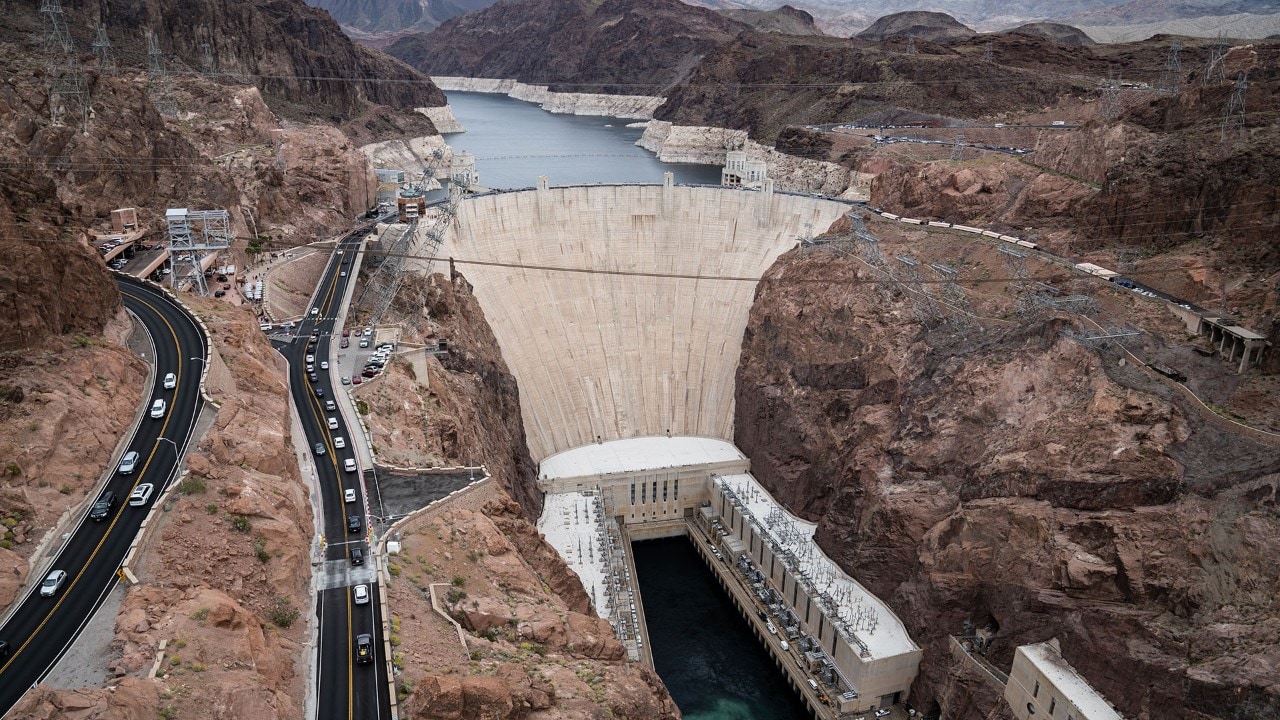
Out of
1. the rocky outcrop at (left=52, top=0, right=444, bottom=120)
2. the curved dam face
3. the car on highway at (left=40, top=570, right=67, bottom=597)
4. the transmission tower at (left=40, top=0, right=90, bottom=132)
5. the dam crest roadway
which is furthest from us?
the rocky outcrop at (left=52, top=0, right=444, bottom=120)

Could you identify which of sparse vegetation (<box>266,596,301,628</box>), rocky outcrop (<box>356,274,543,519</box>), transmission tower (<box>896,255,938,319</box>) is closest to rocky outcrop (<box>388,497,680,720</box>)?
sparse vegetation (<box>266,596,301,628</box>)

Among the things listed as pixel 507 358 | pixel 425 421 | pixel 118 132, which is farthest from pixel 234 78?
pixel 425 421

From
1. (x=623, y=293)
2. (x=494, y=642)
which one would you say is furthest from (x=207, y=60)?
(x=494, y=642)

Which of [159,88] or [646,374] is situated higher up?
[159,88]

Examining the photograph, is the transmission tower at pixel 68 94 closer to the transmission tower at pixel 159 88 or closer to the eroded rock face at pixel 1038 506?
the transmission tower at pixel 159 88

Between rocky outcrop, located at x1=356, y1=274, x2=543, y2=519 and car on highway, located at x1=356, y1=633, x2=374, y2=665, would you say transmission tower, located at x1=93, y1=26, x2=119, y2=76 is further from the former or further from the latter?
car on highway, located at x1=356, y1=633, x2=374, y2=665

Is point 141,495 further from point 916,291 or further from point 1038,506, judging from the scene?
point 916,291

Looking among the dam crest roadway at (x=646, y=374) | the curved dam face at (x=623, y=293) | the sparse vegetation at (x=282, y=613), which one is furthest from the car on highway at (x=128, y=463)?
the curved dam face at (x=623, y=293)
